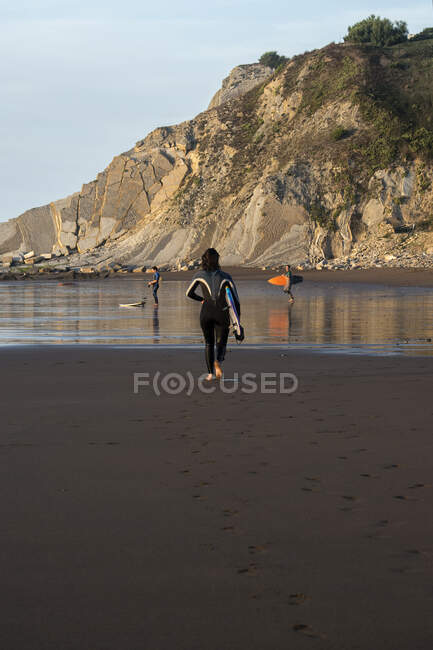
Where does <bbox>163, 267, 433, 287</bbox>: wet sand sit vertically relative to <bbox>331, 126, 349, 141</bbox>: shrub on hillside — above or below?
below

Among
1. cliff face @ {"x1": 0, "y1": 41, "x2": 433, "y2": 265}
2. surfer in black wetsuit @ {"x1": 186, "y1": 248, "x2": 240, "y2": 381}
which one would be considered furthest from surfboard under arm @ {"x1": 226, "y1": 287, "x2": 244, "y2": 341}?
cliff face @ {"x1": 0, "y1": 41, "x2": 433, "y2": 265}

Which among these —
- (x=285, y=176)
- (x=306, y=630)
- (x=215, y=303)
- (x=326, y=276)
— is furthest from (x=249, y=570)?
(x=285, y=176)

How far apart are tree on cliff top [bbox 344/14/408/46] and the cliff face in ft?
51.3

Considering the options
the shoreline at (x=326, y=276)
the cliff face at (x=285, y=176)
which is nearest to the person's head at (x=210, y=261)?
the shoreline at (x=326, y=276)

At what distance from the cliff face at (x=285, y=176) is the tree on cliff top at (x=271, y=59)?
3121 cm

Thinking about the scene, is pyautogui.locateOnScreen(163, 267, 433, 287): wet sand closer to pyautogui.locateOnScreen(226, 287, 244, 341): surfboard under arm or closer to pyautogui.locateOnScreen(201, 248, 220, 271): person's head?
pyautogui.locateOnScreen(201, 248, 220, 271): person's head

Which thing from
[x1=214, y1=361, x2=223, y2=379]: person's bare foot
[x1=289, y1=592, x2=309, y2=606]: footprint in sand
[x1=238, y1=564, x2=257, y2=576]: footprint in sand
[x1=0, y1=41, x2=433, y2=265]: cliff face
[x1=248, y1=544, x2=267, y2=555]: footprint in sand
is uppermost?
[x1=0, y1=41, x2=433, y2=265]: cliff face

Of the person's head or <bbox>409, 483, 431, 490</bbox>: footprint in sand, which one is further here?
the person's head

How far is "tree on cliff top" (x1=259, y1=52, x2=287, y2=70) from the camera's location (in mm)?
121875

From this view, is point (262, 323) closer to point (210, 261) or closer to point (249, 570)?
point (210, 261)

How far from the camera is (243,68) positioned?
12081 centimetres

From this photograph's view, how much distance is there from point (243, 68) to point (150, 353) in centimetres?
11403

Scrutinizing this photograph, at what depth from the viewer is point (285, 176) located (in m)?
74.6

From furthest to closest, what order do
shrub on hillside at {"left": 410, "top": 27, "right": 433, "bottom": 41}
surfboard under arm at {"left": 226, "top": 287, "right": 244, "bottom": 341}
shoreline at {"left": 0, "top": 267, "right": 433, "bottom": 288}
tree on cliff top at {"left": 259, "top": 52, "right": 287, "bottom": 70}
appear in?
Result: tree on cliff top at {"left": 259, "top": 52, "right": 287, "bottom": 70}, shrub on hillside at {"left": 410, "top": 27, "right": 433, "bottom": 41}, shoreline at {"left": 0, "top": 267, "right": 433, "bottom": 288}, surfboard under arm at {"left": 226, "top": 287, "right": 244, "bottom": 341}
